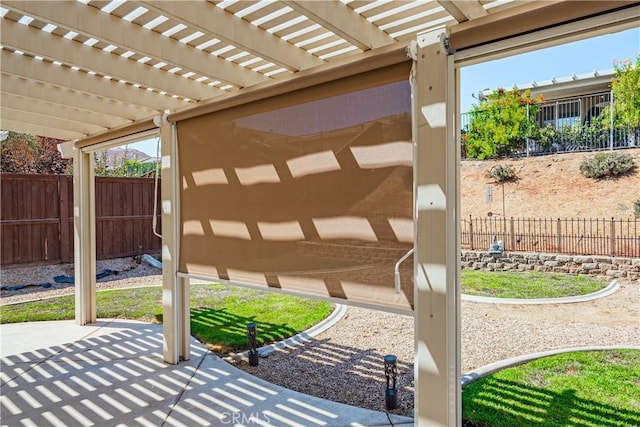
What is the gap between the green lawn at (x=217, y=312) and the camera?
494 centimetres

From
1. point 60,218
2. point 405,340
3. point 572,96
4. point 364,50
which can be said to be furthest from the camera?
Answer: point 572,96

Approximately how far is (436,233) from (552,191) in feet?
40.1

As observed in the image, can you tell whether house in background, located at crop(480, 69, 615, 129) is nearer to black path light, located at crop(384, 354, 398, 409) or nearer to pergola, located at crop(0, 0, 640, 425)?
black path light, located at crop(384, 354, 398, 409)

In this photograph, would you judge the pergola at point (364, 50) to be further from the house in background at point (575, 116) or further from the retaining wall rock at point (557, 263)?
the house in background at point (575, 116)

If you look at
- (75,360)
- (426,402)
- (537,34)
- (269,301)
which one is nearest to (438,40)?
(537,34)

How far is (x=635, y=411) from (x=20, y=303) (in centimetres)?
781

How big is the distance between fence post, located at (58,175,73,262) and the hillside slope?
10627 millimetres

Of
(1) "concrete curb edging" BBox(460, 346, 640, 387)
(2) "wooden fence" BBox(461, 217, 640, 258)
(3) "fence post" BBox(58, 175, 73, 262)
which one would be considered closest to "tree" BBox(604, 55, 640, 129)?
Answer: (2) "wooden fence" BBox(461, 217, 640, 258)

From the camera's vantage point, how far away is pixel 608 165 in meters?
12.0

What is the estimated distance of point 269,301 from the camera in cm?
666

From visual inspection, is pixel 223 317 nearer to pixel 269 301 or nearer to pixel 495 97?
pixel 269 301

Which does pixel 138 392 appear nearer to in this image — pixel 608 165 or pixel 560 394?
pixel 560 394

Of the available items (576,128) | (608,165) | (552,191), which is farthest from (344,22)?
(576,128)

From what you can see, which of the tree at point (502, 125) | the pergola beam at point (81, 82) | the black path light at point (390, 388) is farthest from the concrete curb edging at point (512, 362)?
the tree at point (502, 125)
